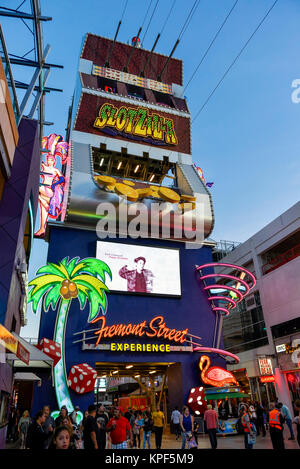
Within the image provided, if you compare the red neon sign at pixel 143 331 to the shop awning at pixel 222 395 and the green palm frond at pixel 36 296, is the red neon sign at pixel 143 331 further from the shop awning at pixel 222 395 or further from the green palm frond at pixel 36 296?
the green palm frond at pixel 36 296

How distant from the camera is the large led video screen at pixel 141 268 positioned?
23031mm

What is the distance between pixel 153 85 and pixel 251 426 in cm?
2909

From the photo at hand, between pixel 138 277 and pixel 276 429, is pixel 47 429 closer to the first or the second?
pixel 276 429

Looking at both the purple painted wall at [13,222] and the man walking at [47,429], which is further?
the purple painted wall at [13,222]

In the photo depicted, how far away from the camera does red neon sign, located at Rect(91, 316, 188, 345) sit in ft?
68.5

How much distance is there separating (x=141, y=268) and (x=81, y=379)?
25.9 feet

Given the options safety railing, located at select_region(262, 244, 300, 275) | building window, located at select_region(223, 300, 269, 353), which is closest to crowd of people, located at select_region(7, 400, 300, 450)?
building window, located at select_region(223, 300, 269, 353)

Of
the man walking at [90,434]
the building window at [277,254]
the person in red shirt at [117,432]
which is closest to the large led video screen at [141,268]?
the building window at [277,254]

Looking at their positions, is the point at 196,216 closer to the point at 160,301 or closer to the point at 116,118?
the point at 160,301

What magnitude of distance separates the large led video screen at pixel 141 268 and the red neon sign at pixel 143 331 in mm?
2060

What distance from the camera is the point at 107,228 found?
934 inches

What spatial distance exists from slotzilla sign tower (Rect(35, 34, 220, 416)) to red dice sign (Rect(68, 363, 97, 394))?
6cm

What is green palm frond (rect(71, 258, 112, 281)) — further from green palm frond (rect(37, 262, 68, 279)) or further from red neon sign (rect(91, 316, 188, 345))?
red neon sign (rect(91, 316, 188, 345))
